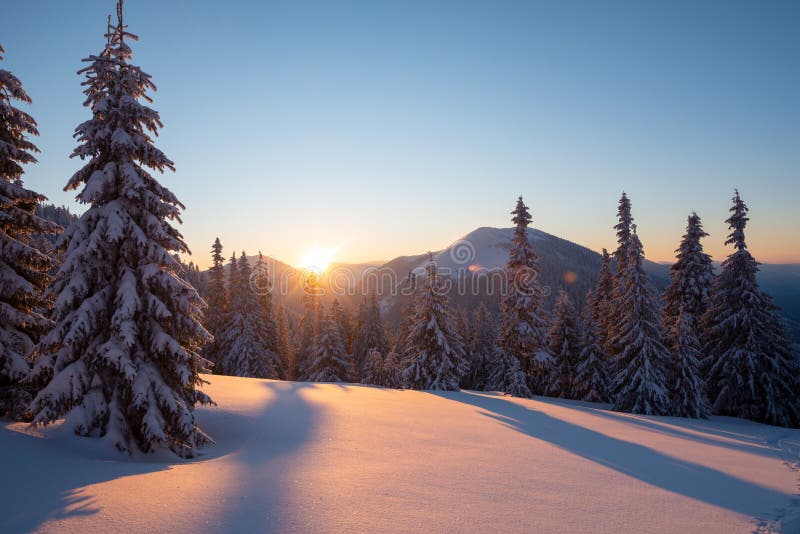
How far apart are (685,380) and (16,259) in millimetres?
32853

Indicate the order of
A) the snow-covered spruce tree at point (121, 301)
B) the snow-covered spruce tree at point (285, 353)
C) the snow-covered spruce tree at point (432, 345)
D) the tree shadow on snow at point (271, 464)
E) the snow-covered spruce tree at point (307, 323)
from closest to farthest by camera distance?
the tree shadow on snow at point (271, 464), the snow-covered spruce tree at point (121, 301), the snow-covered spruce tree at point (432, 345), the snow-covered spruce tree at point (307, 323), the snow-covered spruce tree at point (285, 353)

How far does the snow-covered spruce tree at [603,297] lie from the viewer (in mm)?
37594

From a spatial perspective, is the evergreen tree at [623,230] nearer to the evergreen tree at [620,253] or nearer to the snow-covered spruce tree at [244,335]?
the evergreen tree at [620,253]

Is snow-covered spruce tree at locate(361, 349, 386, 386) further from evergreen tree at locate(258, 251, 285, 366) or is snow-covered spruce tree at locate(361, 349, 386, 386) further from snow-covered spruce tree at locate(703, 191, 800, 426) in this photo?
snow-covered spruce tree at locate(703, 191, 800, 426)

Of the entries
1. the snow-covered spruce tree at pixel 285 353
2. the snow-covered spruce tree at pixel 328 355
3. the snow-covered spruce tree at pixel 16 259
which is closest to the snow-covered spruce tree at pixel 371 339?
the snow-covered spruce tree at pixel 328 355

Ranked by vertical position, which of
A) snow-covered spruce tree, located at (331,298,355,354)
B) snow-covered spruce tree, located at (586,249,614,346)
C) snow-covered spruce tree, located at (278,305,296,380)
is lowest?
snow-covered spruce tree, located at (278,305,296,380)

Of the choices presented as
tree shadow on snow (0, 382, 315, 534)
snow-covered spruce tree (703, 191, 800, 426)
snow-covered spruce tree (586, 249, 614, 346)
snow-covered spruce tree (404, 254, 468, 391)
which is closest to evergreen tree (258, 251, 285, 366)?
A: snow-covered spruce tree (404, 254, 468, 391)

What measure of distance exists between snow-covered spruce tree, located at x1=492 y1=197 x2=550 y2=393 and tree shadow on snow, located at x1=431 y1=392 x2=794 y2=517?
491 inches

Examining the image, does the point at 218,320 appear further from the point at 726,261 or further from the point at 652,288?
the point at 726,261

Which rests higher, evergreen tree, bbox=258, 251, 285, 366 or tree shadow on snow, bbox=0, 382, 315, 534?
evergreen tree, bbox=258, 251, 285, 366

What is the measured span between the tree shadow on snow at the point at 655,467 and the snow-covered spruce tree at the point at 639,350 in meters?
13.2

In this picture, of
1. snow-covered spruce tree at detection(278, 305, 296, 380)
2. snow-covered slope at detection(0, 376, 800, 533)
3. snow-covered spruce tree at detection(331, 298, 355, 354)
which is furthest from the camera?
snow-covered spruce tree at detection(278, 305, 296, 380)

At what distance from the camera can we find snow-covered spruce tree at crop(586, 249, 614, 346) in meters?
37.6

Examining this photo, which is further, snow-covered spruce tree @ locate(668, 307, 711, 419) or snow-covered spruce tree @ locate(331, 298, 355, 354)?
snow-covered spruce tree @ locate(331, 298, 355, 354)
